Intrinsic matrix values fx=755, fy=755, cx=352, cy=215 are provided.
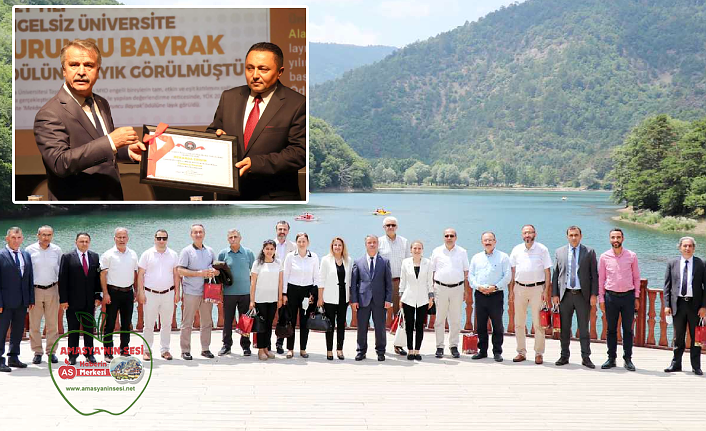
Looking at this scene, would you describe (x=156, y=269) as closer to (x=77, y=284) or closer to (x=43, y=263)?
(x=77, y=284)

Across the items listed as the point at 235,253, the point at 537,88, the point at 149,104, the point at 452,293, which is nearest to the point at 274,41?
the point at 149,104

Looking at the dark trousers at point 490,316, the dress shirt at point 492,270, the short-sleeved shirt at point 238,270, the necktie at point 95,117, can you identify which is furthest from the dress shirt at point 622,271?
the necktie at point 95,117

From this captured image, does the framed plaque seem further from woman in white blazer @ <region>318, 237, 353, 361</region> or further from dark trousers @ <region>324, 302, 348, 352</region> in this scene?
dark trousers @ <region>324, 302, 348, 352</region>

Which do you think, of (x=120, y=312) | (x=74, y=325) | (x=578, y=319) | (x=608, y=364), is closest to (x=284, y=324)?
(x=120, y=312)

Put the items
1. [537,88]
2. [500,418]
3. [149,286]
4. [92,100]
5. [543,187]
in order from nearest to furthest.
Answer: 1. [500,418]
2. [149,286]
3. [92,100]
4. [543,187]
5. [537,88]

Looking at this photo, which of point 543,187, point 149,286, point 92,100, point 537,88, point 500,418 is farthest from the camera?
point 537,88

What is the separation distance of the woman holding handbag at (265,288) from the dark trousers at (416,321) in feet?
4.08

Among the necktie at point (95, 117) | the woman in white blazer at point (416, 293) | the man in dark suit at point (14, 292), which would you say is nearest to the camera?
the man in dark suit at point (14, 292)

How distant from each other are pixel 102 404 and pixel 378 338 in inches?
105

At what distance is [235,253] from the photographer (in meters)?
7.18

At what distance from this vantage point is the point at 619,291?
6875 mm

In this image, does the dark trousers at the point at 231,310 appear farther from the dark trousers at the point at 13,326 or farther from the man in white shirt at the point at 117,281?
the dark trousers at the point at 13,326

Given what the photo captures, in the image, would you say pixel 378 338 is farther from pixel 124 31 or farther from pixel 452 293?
pixel 124 31

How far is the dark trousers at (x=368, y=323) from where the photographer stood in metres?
7.10
